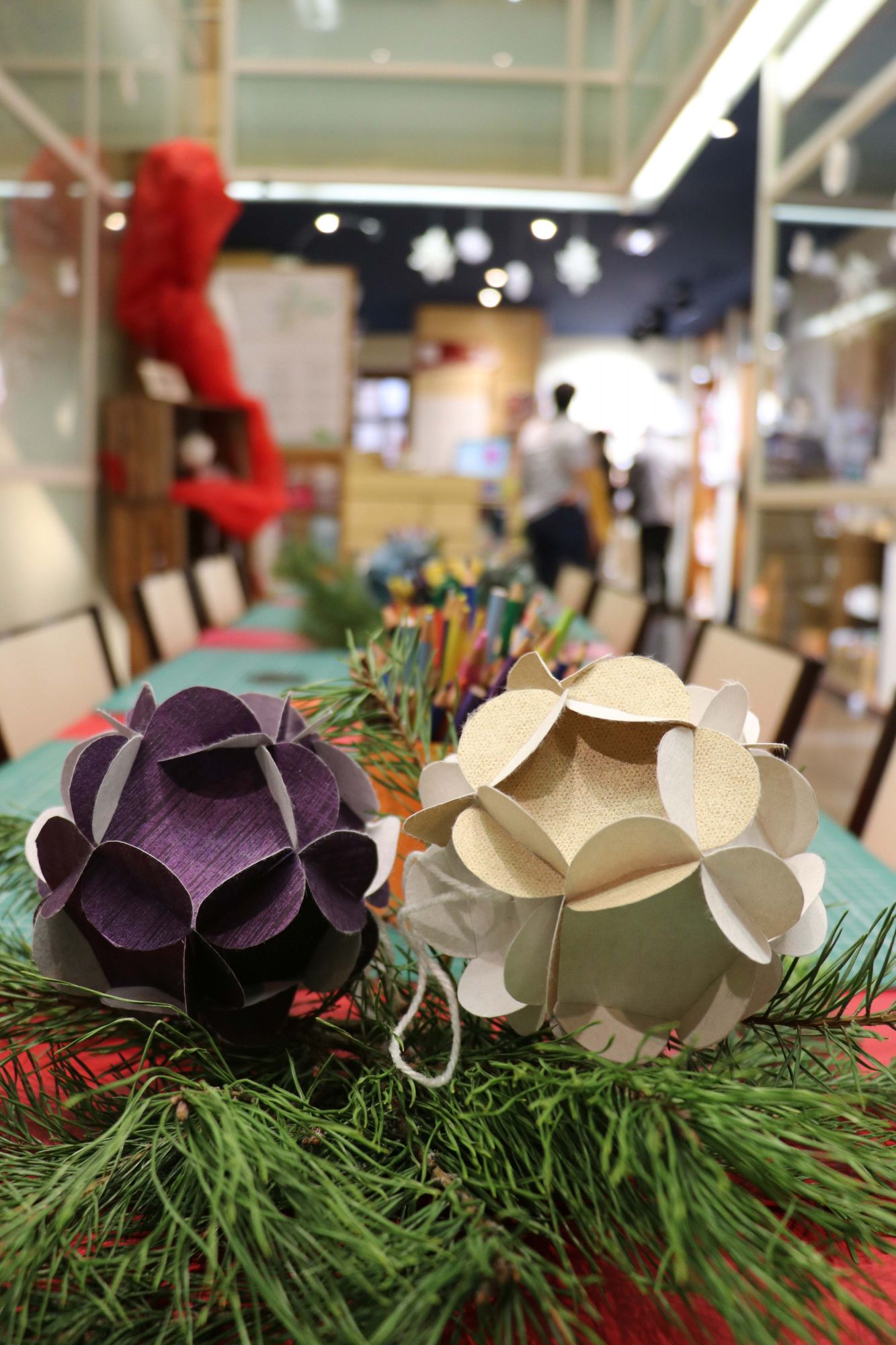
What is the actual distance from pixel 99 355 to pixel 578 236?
17.5 feet

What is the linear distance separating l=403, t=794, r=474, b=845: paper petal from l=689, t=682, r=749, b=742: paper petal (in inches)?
2.8

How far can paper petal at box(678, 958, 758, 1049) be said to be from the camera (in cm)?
29

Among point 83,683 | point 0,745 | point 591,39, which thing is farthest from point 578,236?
point 0,745

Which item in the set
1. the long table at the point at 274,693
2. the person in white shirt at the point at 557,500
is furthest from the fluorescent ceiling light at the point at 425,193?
the long table at the point at 274,693

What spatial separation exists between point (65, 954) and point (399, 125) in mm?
5618

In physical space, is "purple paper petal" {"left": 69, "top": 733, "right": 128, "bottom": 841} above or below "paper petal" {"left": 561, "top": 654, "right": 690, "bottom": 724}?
below

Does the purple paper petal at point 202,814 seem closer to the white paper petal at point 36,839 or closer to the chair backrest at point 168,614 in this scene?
the white paper petal at point 36,839

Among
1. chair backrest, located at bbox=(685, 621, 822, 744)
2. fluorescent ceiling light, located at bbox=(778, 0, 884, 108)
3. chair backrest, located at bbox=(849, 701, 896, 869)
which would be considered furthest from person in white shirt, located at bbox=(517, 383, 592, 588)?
chair backrest, located at bbox=(849, 701, 896, 869)

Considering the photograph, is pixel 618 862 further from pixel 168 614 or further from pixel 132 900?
pixel 168 614

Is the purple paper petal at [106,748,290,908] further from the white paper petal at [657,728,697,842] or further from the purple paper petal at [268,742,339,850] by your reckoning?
the white paper petal at [657,728,697,842]

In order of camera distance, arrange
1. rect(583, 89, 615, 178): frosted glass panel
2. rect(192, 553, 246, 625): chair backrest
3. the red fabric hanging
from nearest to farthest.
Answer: rect(192, 553, 246, 625): chair backrest, the red fabric hanging, rect(583, 89, 615, 178): frosted glass panel

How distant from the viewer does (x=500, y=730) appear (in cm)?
32

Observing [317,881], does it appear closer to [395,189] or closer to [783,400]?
[783,400]

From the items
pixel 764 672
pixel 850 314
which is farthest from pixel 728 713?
pixel 850 314
